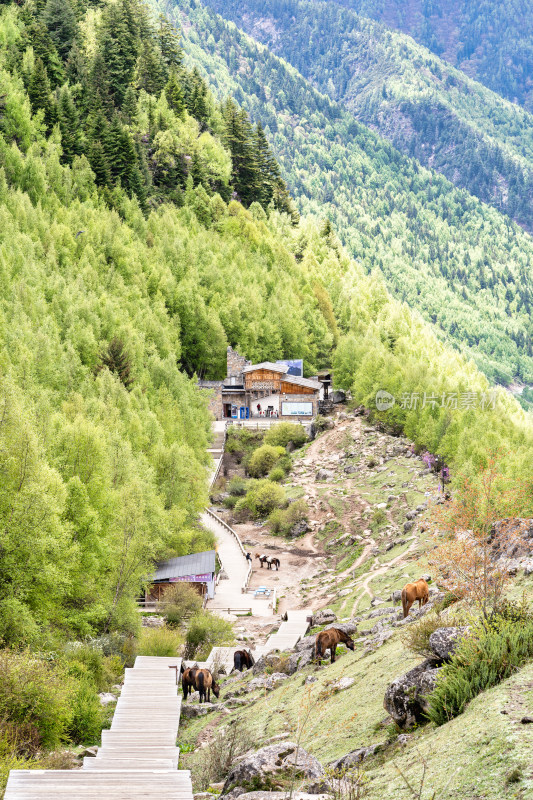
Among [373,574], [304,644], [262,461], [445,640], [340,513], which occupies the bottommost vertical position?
[262,461]

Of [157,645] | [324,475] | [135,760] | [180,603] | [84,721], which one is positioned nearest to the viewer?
[135,760]

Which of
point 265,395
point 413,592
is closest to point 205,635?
point 413,592

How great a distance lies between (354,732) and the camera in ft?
60.4

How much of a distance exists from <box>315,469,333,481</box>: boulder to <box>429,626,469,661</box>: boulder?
60.6 metres

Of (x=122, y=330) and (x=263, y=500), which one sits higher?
(x=122, y=330)

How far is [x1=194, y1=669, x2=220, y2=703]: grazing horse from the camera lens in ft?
92.4

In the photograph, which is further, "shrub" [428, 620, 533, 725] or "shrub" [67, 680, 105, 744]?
"shrub" [67, 680, 105, 744]

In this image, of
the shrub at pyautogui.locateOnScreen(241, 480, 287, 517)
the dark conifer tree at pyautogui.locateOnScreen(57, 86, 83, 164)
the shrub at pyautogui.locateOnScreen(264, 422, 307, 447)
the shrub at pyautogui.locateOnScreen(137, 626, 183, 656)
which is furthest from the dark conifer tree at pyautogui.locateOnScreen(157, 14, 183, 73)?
the shrub at pyautogui.locateOnScreen(137, 626, 183, 656)

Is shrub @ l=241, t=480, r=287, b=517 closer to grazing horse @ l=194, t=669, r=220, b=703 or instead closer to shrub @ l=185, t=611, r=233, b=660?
shrub @ l=185, t=611, r=233, b=660

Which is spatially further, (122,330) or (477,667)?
(122,330)

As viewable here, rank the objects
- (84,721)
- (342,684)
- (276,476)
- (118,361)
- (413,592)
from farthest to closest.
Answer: (276,476) < (118,361) < (413,592) < (84,721) < (342,684)

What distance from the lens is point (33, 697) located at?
21828 mm

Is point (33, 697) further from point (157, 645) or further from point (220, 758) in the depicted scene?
point (157, 645)

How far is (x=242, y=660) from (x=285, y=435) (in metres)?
55.3
